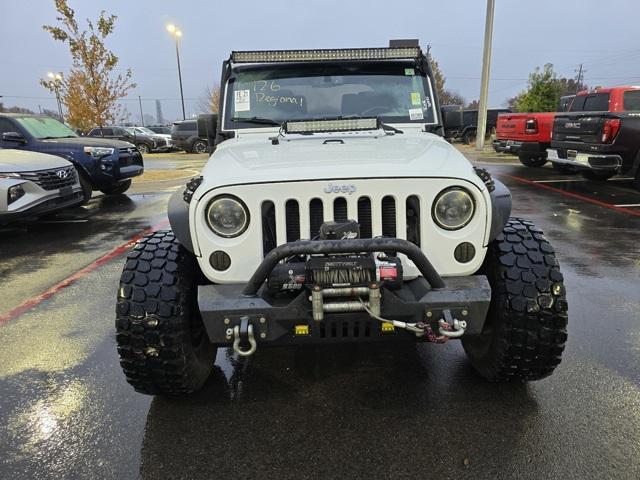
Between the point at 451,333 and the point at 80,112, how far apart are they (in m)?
19.4

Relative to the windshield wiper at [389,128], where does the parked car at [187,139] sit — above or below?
below

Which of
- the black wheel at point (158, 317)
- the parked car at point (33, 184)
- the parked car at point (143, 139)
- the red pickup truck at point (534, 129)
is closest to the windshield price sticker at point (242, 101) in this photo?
the black wheel at point (158, 317)

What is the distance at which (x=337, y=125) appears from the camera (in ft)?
11.3

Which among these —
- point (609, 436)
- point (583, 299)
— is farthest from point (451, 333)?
point (583, 299)

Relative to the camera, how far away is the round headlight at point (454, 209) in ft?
7.86

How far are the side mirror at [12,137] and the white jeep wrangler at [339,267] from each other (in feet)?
22.5

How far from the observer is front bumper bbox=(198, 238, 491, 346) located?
2.20 metres

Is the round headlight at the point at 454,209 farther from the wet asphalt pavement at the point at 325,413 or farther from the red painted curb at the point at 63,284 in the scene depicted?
the red painted curb at the point at 63,284

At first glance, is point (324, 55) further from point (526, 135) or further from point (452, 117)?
point (526, 135)

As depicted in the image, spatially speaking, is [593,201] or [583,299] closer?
[583,299]

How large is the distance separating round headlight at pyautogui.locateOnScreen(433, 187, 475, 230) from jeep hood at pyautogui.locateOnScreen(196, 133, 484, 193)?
0.28 feet

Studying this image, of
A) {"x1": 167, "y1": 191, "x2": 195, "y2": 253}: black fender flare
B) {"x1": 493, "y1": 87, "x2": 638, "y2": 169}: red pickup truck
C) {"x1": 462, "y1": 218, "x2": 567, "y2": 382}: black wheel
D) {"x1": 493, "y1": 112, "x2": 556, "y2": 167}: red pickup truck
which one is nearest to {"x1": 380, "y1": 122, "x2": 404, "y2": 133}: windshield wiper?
{"x1": 462, "y1": 218, "x2": 567, "y2": 382}: black wheel

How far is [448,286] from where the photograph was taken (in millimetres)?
2320

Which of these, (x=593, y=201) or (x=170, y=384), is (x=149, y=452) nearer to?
(x=170, y=384)
